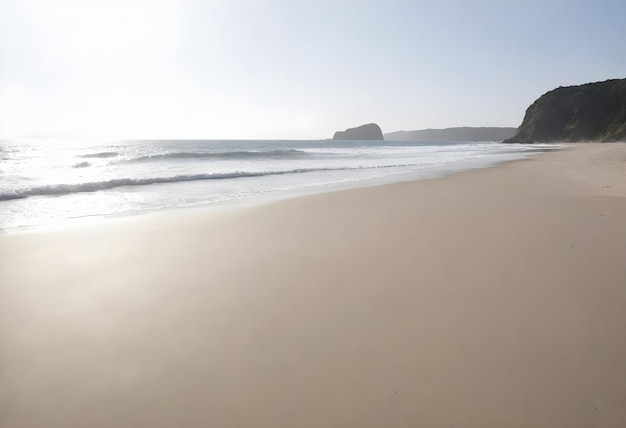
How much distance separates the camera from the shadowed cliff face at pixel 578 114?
6294cm

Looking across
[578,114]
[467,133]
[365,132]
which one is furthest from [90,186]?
[467,133]

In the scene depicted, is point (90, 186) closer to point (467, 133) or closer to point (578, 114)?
point (578, 114)

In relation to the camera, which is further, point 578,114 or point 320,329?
point 578,114

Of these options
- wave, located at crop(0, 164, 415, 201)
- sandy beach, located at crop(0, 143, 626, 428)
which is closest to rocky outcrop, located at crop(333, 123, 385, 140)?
wave, located at crop(0, 164, 415, 201)

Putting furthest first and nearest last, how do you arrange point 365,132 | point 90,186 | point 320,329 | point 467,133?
point 467,133
point 365,132
point 90,186
point 320,329

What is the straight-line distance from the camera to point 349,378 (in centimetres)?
180

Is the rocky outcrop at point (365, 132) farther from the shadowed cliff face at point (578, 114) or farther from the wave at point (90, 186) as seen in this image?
the wave at point (90, 186)

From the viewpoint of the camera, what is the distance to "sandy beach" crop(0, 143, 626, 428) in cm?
164

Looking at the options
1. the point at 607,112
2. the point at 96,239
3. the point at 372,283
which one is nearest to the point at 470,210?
the point at 372,283

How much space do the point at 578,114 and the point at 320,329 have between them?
84.7 m

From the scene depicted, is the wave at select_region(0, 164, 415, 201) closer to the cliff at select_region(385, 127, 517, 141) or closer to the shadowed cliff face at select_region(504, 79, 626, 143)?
the shadowed cliff face at select_region(504, 79, 626, 143)

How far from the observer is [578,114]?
66.8 metres

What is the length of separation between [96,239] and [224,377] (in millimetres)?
3716

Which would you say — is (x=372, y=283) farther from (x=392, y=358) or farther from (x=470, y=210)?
(x=470, y=210)
